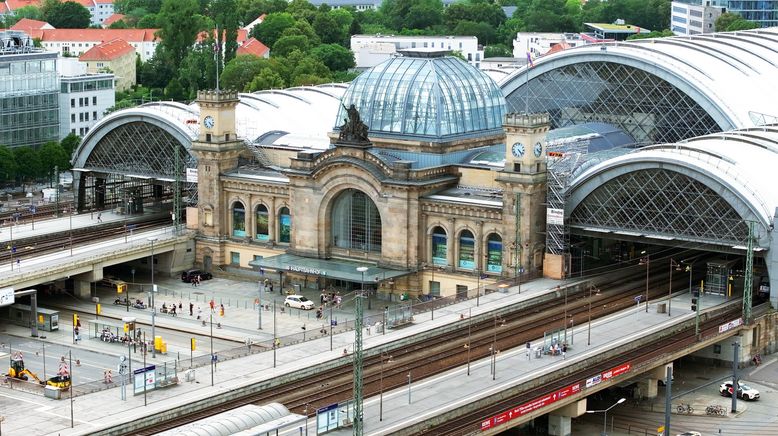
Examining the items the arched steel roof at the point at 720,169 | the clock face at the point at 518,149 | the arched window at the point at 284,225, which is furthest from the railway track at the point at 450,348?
the arched window at the point at 284,225

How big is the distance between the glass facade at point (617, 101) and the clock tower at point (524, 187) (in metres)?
19.8

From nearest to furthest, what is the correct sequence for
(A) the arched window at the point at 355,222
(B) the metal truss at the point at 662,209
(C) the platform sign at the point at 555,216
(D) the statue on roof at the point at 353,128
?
(B) the metal truss at the point at 662,209 < (C) the platform sign at the point at 555,216 < (D) the statue on roof at the point at 353,128 < (A) the arched window at the point at 355,222

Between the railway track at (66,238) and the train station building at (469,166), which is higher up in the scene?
the train station building at (469,166)

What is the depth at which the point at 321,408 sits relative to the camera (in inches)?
4360

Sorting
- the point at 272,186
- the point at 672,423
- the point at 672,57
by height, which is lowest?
the point at 672,423

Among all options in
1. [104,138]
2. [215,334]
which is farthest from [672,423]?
[104,138]

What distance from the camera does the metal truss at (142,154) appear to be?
→ 187625mm

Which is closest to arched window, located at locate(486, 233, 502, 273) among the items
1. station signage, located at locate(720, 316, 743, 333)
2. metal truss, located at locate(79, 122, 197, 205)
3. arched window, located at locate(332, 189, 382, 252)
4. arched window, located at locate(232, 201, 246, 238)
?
arched window, located at locate(332, 189, 382, 252)

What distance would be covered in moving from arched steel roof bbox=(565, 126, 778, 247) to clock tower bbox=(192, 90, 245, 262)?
40021mm

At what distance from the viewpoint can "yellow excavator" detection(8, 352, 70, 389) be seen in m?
123

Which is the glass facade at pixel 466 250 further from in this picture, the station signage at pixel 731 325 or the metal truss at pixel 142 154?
the metal truss at pixel 142 154

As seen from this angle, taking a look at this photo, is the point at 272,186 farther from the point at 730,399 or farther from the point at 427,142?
the point at 730,399

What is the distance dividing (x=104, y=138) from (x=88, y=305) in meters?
Answer: 38.2

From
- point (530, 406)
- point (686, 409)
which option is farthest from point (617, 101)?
point (530, 406)
